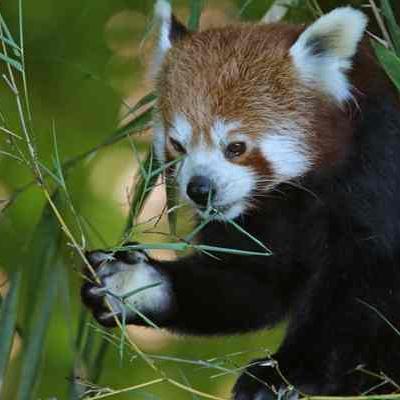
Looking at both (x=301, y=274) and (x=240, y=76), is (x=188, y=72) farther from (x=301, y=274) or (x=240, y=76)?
(x=301, y=274)

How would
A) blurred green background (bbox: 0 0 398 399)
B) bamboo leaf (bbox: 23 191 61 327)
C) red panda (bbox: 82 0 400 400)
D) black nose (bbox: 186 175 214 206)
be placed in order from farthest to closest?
1. blurred green background (bbox: 0 0 398 399)
2. bamboo leaf (bbox: 23 191 61 327)
3. red panda (bbox: 82 0 400 400)
4. black nose (bbox: 186 175 214 206)

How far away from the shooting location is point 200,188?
334 cm

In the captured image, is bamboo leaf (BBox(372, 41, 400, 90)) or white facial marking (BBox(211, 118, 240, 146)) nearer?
bamboo leaf (BBox(372, 41, 400, 90))

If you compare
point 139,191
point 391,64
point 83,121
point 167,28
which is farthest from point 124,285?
point 83,121

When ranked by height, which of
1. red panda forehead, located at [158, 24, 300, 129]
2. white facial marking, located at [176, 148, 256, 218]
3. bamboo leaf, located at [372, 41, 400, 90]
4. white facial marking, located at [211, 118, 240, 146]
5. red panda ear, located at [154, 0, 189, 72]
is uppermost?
bamboo leaf, located at [372, 41, 400, 90]

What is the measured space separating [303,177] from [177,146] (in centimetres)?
33

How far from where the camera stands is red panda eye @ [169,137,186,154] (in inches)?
137

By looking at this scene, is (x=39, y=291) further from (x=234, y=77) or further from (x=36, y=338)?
(x=234, y=77)

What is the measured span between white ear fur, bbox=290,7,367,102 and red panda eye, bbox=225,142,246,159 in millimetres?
262

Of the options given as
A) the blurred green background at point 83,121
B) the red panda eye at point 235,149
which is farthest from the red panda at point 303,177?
Answer: the blurred green background at point 83,121

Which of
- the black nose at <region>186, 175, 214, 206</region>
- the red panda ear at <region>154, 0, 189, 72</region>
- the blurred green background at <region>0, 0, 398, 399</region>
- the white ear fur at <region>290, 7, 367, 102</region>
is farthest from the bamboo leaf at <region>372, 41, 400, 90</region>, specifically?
the blurred green background at <region>0, 0, 398, 399</region>

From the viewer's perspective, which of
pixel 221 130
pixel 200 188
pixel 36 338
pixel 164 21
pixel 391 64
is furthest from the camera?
pixel 164 21

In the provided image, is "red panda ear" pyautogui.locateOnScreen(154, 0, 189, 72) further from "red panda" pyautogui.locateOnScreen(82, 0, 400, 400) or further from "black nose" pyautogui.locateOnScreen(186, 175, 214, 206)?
"black nose" pyautogui.locateOnScreen(186, 175, 214, 206)

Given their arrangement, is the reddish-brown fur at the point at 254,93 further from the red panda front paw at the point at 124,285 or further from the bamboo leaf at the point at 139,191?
the red panda front paw at the point at 124,285
